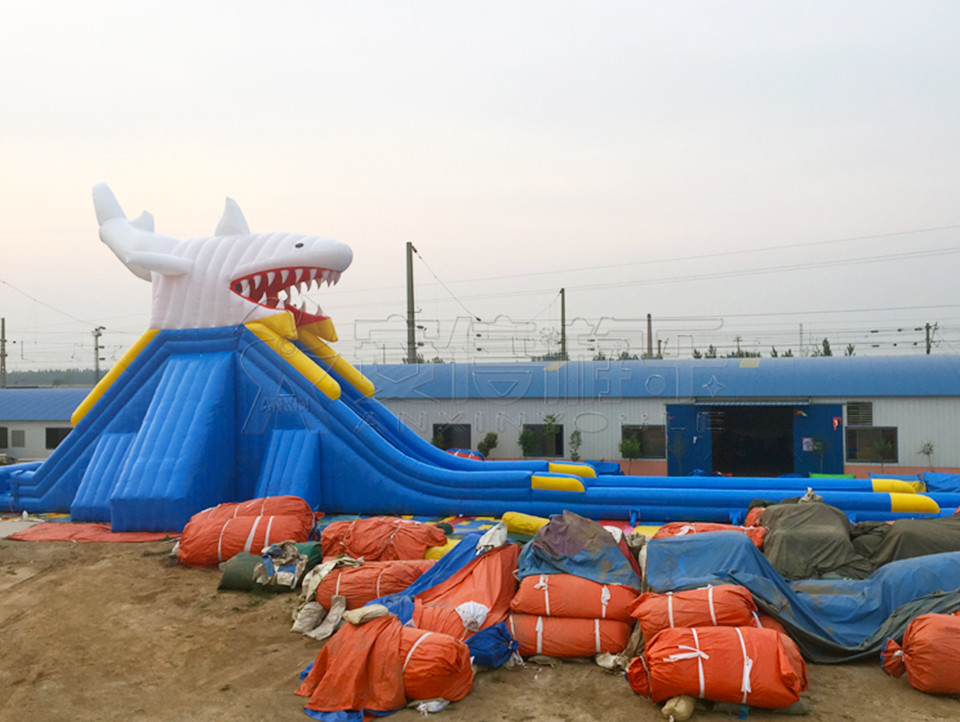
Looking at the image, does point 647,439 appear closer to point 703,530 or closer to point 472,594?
point 703,530

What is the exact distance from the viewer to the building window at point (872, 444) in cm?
1563

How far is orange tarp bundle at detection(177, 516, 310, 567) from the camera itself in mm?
8539

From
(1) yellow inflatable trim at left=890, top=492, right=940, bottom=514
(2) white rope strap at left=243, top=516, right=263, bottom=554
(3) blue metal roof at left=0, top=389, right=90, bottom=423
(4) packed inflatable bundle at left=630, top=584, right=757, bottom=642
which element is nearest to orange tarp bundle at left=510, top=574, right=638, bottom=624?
(4) packed inflatable bundle at left=630, top=584, right=757, bottom=642

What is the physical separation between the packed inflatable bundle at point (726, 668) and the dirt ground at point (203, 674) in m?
0.15

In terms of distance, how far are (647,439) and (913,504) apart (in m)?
7.82

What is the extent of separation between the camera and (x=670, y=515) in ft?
32.5

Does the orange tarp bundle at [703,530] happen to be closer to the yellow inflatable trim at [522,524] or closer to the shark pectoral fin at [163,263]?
the yellow inflatable trim at [522,524]

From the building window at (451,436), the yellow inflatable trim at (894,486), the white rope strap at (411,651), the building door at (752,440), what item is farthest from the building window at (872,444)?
the white rope strap at (411,651)

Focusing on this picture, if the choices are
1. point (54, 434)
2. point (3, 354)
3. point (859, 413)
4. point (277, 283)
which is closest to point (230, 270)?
point (277, 283)

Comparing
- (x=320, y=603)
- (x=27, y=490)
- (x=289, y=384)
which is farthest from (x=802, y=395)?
(x=27, y=490)

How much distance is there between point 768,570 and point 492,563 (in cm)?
233

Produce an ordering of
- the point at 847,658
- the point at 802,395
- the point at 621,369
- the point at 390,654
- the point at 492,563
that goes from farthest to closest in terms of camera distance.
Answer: the point at 621,369 < the point at 802,395 < the point at 492,563 < the point at 847,658 < the point at 390,654

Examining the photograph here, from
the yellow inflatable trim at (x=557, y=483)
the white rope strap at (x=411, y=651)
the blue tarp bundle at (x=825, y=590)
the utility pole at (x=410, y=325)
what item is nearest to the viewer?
the white rope strap at (x=411, y=651)

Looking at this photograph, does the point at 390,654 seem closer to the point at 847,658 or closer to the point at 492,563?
the point at 492,563
